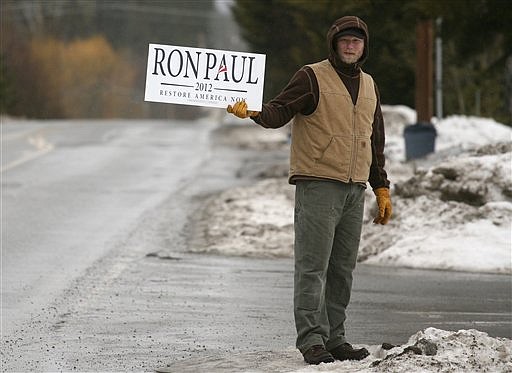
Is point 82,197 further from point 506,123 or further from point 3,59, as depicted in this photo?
point 3,59

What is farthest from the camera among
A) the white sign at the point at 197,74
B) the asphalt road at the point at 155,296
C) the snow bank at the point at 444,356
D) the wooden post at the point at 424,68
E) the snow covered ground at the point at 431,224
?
the wooden post at the point at 424,68

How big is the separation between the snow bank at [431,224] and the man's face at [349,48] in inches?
204

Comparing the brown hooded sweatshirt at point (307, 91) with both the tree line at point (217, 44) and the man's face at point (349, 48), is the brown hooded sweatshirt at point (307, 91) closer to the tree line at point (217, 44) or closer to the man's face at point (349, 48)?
the man's face at point (349, 48)

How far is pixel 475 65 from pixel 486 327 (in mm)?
23521

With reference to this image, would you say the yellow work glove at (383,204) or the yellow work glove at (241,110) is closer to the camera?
the yellow work glove at (241,110)

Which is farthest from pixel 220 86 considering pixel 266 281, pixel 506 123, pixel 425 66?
pixel 506 123

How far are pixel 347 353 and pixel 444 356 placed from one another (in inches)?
34.0

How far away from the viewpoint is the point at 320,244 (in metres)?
7.21

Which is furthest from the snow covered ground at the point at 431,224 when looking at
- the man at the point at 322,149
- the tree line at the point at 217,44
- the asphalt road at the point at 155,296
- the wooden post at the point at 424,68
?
the wooden post at the point at 424,68

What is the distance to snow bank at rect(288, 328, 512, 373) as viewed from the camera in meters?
6.51

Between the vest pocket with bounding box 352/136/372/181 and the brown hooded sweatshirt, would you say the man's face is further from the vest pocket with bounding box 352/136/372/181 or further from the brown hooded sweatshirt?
the vest pocket with bounding box 352/136/372/181

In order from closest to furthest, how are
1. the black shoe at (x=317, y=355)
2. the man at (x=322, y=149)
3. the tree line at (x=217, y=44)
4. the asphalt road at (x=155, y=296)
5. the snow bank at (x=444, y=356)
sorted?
the snow bank at (x=444, y=356) → the black shoe at (x=317, y=355) → the man at (x=322, y=149) → the asphalt road at (x=155, y=296) → the tree line at (x=217, y=44)

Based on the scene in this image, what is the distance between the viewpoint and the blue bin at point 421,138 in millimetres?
22500

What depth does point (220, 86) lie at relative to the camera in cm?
757
